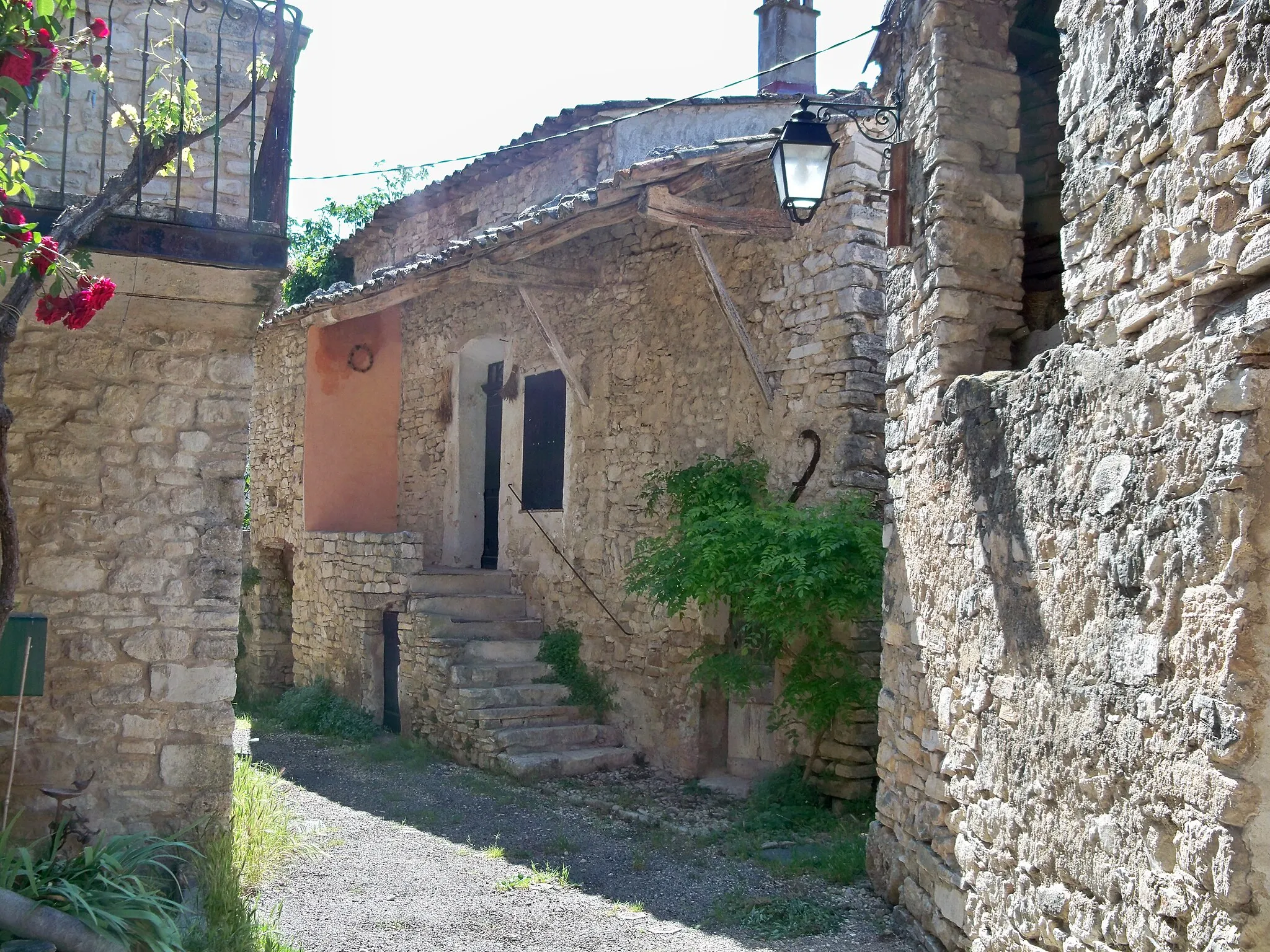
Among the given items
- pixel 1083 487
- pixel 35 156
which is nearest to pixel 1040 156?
pixel 1083 487

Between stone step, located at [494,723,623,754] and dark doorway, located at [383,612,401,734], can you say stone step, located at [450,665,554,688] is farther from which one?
dark doorway, located at [383,612,401,734]

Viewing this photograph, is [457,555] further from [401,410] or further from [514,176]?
[514,176]

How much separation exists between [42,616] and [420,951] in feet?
6.59

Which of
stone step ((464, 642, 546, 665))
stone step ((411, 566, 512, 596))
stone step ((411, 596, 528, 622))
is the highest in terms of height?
stone step ((411, 566, 512, 596))

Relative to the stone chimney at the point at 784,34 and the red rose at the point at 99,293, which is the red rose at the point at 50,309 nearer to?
the red rose at the point at 99,293

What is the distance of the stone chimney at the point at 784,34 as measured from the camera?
11672 mm

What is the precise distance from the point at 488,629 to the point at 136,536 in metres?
5.29

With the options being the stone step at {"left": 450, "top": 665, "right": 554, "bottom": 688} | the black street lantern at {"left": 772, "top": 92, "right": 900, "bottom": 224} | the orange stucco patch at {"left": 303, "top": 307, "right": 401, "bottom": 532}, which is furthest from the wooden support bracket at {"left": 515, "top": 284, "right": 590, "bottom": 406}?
the black street lantern at {"left": 772, "top": 92, "right": 900, "bottom": 224}

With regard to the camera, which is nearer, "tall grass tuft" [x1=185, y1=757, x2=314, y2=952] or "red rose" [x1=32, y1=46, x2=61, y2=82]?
"red rose" [x1=32, y1=46, x2=61, y2=82]

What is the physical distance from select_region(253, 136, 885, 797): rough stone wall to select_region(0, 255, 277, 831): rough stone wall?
141 inches

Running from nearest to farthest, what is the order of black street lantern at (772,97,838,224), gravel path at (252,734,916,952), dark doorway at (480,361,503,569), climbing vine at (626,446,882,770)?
1. gravel path at (252,734,916,952)
2. black street lantern at (772,97,838,224)
3. climbing vine at (626,446,882,770)
4. dark doorway at (480,361,503,569)

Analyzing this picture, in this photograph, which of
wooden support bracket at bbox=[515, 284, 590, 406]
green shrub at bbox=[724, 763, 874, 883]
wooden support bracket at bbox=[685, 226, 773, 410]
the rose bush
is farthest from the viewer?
wooden support bracket at bbox=[515, 284, 590, 406]

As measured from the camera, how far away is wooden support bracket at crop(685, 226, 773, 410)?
748cm

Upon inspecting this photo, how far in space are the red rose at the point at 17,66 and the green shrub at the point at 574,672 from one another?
6455mm
